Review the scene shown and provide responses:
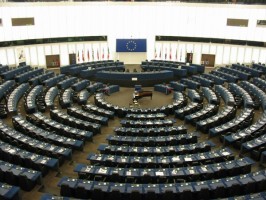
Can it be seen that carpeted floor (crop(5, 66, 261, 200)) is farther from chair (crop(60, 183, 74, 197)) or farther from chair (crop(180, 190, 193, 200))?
chair (crop(180, 190, 193, 200))

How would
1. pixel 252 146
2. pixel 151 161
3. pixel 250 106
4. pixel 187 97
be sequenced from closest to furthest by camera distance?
1. pixel 151 161
2. pixel 252 146
3. pixel 250 106
4. pixel 187 97

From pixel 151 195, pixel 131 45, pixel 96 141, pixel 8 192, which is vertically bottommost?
pixel 96 141

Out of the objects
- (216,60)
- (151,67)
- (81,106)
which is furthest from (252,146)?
(216,60)

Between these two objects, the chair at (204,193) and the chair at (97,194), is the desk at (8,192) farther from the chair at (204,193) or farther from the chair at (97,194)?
the chair at (204,193)

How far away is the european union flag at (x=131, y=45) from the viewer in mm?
41781

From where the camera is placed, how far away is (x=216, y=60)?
4391 centimetres

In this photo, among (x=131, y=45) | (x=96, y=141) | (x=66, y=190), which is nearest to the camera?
(x=66, y=190)

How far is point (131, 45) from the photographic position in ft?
138

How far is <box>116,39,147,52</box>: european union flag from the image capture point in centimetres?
4178

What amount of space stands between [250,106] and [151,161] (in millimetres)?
13340

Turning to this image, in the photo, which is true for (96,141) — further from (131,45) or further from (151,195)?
(131,45)

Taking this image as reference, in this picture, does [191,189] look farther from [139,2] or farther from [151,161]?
[139,2]

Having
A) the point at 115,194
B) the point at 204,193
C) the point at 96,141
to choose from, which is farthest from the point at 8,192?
the point at 204,193

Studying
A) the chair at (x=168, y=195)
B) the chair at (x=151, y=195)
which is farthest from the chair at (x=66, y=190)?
the chair at (x=168, y=195)
